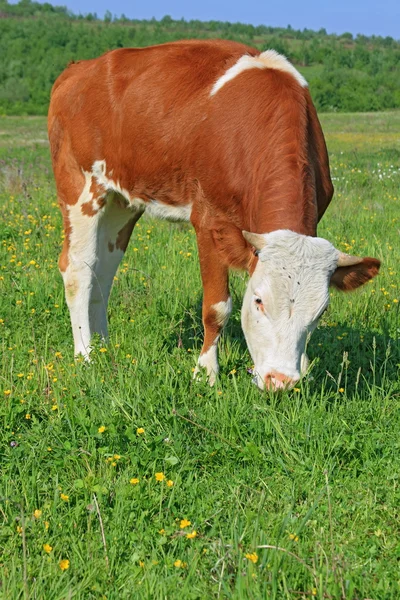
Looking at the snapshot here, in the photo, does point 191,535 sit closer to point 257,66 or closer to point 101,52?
point 257,66

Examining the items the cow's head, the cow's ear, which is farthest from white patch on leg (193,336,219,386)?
the cow's ear

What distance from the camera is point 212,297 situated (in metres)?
5.18

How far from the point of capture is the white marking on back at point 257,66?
5109 mm

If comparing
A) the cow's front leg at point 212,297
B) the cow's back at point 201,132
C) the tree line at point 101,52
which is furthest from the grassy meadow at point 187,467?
the tree line at point 101,52

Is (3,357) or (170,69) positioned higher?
(170,69)

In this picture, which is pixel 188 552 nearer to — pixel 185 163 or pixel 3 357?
pixel 3 357

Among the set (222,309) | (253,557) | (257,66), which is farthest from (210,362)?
(253,557)

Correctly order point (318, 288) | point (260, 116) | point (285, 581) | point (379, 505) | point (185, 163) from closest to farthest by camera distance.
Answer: point (285, 581) < point (379, 505) < point (318, 288) < point (260, 116) < point (185, 163)

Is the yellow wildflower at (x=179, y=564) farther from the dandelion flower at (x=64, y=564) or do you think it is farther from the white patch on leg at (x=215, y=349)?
the white patch on leg at (x=215, y=349)

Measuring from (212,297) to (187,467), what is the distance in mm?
1766

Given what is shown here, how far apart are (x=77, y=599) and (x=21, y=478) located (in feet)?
2.95

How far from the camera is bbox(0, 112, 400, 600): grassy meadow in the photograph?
2.85 metres

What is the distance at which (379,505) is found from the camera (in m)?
3.42

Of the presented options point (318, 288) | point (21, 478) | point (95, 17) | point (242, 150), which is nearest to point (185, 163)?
point (242, 150)
